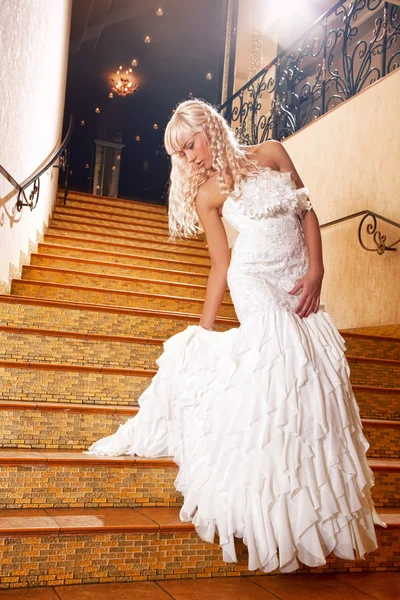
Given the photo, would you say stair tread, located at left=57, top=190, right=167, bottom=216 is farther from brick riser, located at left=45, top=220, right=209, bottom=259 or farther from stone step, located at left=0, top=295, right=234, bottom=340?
stone step, located at left=0, top=295, right=234, bottom=340

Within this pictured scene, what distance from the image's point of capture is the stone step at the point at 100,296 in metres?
4.38

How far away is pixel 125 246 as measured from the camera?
243 inches

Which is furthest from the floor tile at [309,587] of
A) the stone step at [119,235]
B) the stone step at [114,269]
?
the stone step at [119,235]

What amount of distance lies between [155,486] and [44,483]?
43 centimetres

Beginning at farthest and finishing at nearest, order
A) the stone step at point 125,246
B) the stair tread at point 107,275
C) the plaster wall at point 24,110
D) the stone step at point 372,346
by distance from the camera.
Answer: the stone step at point 125,246, the stair tread at point 107,275, the stone step at point 372,346, the plaster wall at point 24,110

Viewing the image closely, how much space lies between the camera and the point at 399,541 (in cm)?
236

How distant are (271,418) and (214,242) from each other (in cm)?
73

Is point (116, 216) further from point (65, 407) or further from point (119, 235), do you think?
point (65, 407)

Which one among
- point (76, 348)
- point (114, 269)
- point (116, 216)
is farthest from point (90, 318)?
point (116, 216)

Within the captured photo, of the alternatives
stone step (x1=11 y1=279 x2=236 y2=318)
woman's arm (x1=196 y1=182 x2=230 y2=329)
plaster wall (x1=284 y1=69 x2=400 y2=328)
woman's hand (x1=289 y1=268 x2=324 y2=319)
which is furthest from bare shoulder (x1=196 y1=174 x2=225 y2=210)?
plaster wall (x1=284 y1=69 x2=400 y2=328)

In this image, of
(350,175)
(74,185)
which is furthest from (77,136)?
(350,175)

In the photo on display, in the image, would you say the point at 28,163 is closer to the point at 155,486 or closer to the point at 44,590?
the point at 155,486

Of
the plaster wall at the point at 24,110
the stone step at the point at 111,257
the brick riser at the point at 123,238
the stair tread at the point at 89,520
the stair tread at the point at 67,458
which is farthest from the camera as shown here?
the brick riser at the point at 123,238

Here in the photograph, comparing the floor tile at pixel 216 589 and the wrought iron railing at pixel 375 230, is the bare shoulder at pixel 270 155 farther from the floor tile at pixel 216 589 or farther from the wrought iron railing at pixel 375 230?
the wrought iron railing at pixel 375 230
